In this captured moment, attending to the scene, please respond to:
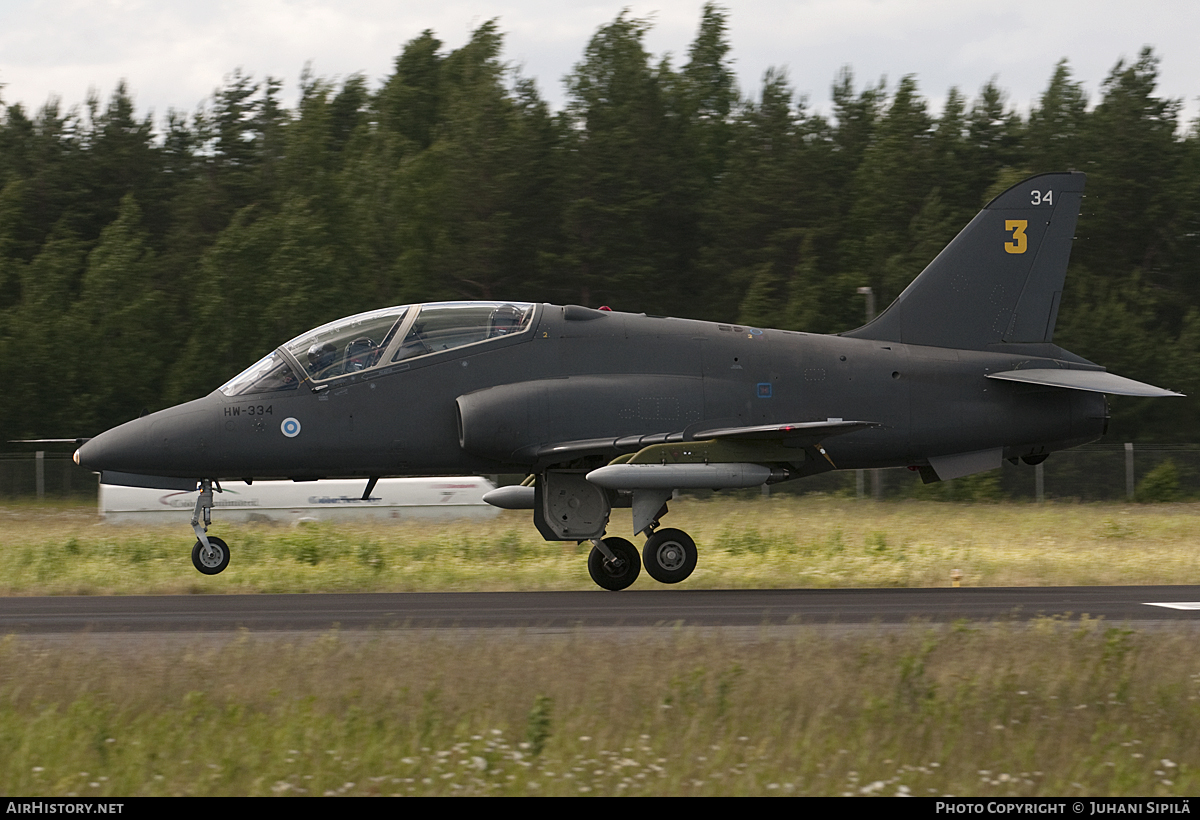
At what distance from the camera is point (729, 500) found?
111ft

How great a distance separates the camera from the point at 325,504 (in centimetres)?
3002

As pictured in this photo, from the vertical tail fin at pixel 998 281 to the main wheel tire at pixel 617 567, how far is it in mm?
4253

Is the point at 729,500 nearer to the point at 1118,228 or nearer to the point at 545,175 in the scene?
the point at 545,175

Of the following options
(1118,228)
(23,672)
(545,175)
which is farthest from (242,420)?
(1118,228)

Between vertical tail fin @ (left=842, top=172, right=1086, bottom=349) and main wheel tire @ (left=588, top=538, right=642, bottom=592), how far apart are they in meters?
4.25

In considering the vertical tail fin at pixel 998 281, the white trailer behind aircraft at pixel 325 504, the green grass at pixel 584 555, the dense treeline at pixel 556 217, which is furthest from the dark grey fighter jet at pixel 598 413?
the dense treeline at pixel 556 217

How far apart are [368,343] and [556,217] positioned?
34493 millimetres

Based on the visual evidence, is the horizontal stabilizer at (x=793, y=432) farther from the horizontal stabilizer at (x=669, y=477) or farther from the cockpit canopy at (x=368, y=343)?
the cockpit canopy at (x=368, y=343)

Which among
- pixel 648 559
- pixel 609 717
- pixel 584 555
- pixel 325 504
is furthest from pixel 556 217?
pixel 609 717

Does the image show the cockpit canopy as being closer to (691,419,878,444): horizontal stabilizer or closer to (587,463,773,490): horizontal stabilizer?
(587,463,773,490): horizontal stabilizer

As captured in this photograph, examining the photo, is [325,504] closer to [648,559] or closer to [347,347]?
[347,347]

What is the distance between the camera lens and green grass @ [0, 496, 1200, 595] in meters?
16.5
